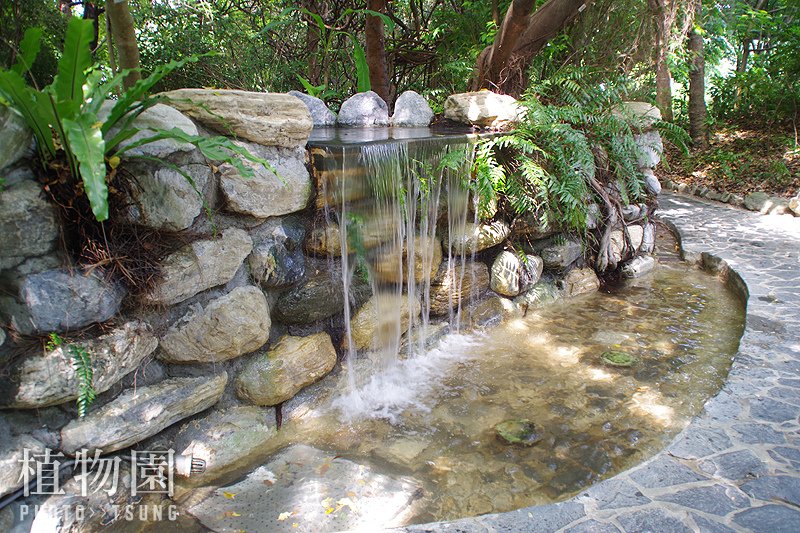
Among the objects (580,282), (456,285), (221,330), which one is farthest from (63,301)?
(580,282)

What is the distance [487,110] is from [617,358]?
10.1ft

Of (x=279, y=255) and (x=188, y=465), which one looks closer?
(x=188, y=465)

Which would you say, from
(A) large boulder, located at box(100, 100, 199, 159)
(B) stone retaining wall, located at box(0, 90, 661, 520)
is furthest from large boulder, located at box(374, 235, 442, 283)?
(A) large boulder, located at box(100, 100, 199, 159)

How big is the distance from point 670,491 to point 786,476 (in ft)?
2.07

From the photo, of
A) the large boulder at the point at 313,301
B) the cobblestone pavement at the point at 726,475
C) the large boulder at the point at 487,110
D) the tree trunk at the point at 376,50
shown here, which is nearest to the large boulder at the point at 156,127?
the large boulder at the point at 313,301

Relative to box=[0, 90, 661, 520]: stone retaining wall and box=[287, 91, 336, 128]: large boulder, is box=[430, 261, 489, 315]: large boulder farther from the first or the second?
box=[287, 91, 336, 128]: large boulder

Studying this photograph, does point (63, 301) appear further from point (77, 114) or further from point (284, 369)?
point (284, 369)

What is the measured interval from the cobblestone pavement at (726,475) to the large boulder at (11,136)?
8.23 feet

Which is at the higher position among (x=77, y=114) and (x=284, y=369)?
(x=77, y=114)

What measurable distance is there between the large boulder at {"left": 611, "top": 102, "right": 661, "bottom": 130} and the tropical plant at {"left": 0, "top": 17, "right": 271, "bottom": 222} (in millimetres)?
5010

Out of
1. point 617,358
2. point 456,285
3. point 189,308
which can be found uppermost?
point 189,308

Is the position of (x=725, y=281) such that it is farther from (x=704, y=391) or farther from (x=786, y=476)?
(x=786, y=476)

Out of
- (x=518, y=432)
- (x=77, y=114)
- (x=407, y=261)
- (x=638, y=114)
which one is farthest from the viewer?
(x=638, y=114)

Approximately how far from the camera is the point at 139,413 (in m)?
2.83
